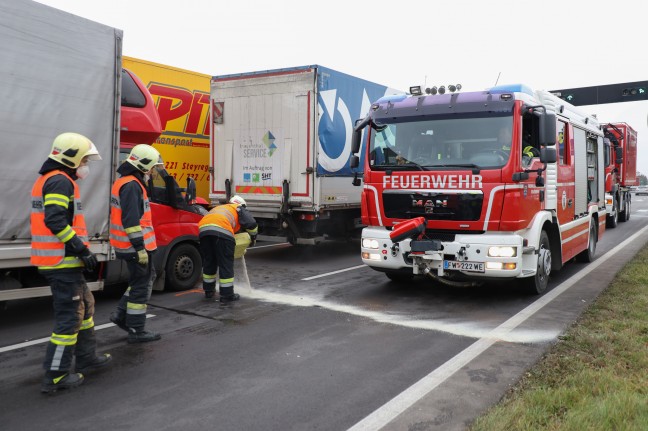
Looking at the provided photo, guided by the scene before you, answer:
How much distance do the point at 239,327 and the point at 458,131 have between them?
3.69 m

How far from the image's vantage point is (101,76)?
621cm

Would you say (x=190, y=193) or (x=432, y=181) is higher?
(x=432, y=181)

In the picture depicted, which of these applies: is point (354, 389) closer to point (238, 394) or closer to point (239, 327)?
point (238, 394)

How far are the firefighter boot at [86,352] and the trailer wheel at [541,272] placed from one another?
211 inches

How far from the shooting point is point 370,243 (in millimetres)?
7473

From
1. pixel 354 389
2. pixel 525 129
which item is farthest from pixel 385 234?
pixel 354 389

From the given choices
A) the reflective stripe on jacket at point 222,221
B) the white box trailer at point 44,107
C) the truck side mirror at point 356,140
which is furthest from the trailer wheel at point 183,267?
the truck side mirror at point 356,140

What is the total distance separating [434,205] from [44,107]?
4.59 m

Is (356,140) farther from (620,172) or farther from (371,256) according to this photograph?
(620,172)

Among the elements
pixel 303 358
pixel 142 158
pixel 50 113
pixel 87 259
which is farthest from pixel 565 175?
pixel 50 113

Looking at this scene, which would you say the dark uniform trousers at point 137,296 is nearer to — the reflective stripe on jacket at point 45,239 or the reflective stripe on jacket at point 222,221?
the reflective stripe on jacket at point 45,239

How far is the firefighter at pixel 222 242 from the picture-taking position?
7.17 meters

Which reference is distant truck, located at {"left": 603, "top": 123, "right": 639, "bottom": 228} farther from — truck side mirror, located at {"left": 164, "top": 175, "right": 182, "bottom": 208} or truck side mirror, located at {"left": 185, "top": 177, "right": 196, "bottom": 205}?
truck side mirror, located at {"left": 164, "top": 175, "right": 182, "bottom": 208}

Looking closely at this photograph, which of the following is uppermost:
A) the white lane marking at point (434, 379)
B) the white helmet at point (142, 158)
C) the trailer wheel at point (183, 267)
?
the white helmet at point (142, 158)
